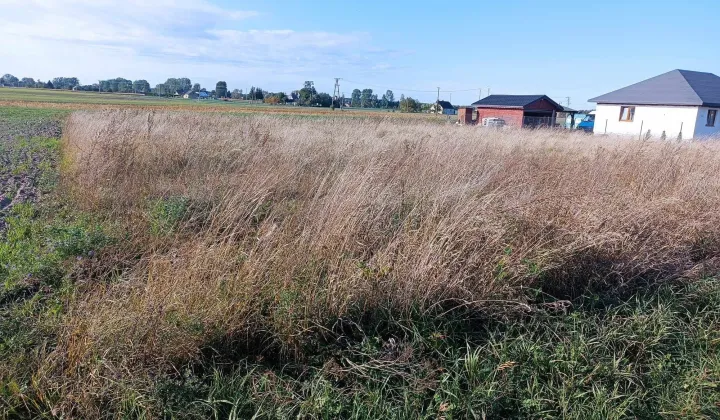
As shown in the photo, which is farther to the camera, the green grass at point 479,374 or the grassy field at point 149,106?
the grassy field at point 149,106

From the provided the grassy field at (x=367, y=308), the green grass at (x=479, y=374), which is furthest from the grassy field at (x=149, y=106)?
the green grass at (x=479, y=374)

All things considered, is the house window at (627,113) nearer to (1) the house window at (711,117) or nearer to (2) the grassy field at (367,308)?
(1) the house window at (711,117)

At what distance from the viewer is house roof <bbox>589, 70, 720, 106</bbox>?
28.7 meters

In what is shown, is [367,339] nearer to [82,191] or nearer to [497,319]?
[497,319]

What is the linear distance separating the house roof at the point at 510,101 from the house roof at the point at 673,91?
14.0 ft

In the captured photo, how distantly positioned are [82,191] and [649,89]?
121ft

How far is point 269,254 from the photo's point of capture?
11.3ft

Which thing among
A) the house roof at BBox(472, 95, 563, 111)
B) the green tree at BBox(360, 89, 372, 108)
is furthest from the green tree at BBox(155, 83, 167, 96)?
the house roof at BBox(472, 95, 563, 111)

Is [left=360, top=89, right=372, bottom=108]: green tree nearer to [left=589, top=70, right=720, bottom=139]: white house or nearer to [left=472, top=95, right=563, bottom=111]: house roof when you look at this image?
[left=472, top=95, right=563, bottom=111]: house roof

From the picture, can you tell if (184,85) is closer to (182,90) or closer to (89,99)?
(182,90)

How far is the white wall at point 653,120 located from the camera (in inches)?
1117

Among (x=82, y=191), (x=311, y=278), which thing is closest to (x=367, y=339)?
(x=311, y=278)

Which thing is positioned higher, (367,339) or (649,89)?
(649,89)

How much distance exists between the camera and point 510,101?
3825cm
